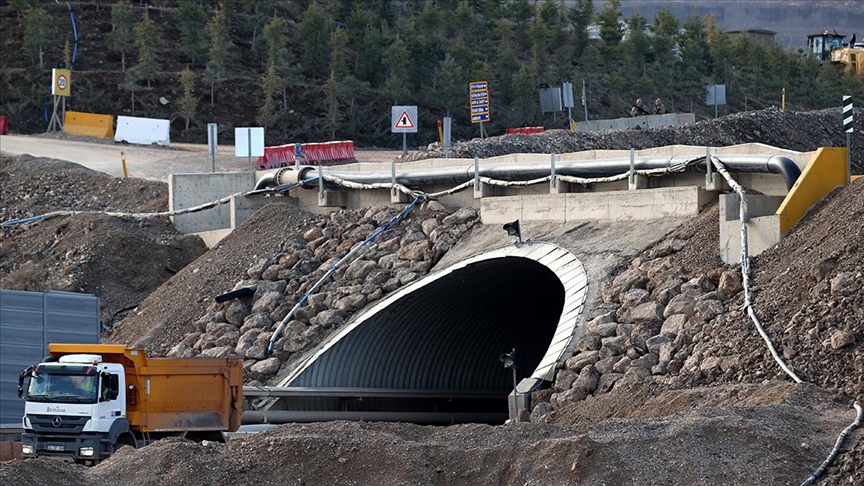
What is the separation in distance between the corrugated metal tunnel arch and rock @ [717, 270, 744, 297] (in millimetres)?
3502

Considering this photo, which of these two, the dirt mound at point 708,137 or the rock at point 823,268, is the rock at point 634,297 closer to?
the rock at point 823,268

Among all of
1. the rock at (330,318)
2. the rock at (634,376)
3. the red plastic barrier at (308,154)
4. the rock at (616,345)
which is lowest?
the rock at (330,318)

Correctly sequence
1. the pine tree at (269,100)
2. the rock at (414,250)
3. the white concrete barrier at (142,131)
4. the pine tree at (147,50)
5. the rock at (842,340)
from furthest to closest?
the pine tree at (147,50) < the pine tree at (269,100) < the white concrete barrier at (142,131) < the rock at (414,250) < the rock at (842,340)

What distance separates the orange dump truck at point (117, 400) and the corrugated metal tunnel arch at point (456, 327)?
4.69 m

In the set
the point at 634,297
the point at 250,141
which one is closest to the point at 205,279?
the point at 250,141

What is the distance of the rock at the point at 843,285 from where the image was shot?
2152cm

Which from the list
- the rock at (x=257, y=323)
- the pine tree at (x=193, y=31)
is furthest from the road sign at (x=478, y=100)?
the pine tree at (x=193, y=31)

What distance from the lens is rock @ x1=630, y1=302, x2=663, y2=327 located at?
79.8 ft

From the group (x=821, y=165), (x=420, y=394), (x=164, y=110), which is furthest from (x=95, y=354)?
(x=164, y=110)

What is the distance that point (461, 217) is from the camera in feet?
106

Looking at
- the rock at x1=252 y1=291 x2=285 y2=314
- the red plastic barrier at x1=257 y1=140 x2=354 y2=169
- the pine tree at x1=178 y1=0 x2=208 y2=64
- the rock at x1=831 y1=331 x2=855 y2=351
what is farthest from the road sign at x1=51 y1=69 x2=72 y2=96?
the rock at x1=831 y1=331 x2=855 y2=351

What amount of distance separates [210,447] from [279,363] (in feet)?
40.0

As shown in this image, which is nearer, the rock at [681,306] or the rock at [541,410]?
the rock at [541,410]

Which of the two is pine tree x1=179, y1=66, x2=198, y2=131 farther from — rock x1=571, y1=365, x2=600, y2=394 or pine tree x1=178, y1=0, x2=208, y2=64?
rock x1=571, y1=365, x2=600, y2=394
